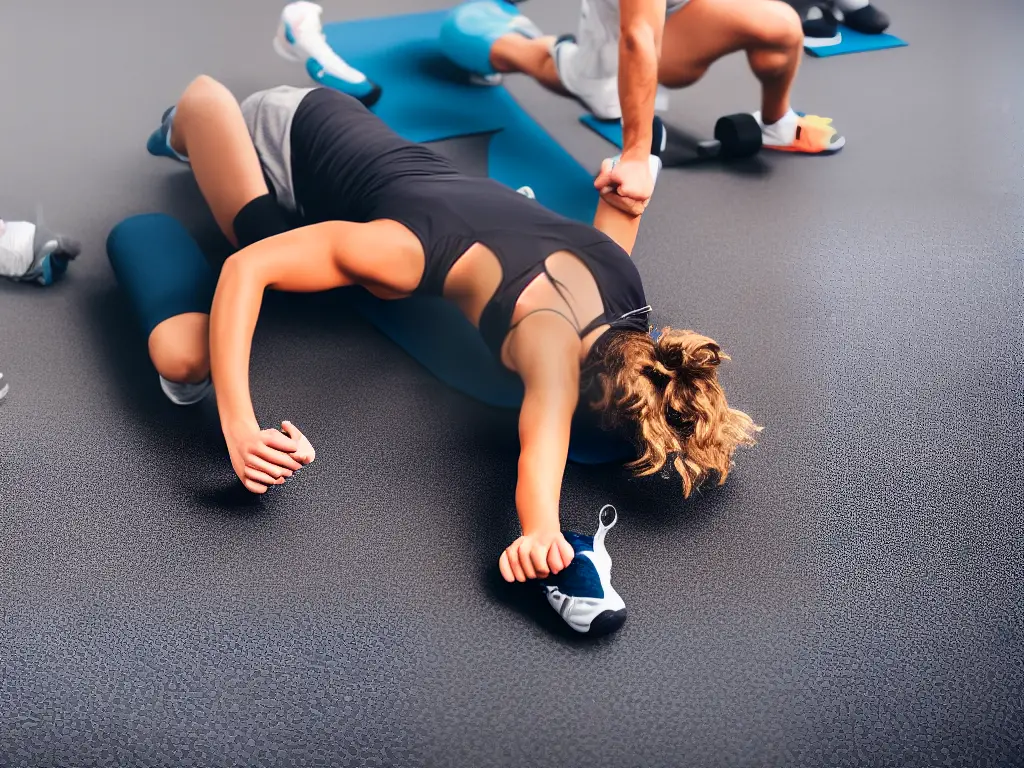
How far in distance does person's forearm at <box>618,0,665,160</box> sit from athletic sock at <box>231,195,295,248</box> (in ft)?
2.67

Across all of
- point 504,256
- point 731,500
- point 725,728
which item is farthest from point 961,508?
point 504,256

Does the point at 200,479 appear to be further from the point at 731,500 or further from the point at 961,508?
the point at 961,508

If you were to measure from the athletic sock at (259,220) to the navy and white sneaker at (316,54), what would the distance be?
34.3 inches

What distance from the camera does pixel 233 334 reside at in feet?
5.97

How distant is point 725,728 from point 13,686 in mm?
1140

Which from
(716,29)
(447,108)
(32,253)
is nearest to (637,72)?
(716,29)

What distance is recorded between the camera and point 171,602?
66.9 inches

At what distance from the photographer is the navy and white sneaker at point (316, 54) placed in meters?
2.97

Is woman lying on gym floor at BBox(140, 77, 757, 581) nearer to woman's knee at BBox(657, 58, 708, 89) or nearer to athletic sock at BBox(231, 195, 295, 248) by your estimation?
athletic sock at BBox(231, 195, 295, 248)

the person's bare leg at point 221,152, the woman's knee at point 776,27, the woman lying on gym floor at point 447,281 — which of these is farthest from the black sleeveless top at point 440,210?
the woman's knee at point 776,27

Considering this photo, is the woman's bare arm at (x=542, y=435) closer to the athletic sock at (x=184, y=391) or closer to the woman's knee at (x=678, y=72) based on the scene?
the athletic sock at (x=184, y=391)

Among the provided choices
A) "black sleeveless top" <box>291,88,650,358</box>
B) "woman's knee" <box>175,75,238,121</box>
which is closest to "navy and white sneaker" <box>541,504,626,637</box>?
"black sleeveless top" <box>291,88,650,358</box>

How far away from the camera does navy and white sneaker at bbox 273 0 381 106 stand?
2969mm

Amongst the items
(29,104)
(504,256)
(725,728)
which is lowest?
(725,728)
